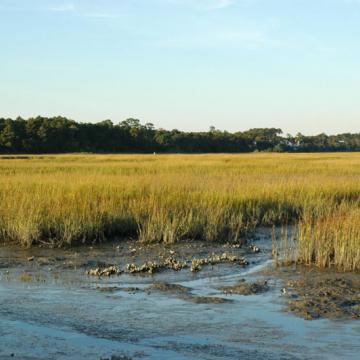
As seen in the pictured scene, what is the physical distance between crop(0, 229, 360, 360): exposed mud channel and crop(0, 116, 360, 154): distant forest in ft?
209

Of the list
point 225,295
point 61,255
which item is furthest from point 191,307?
point 61,255

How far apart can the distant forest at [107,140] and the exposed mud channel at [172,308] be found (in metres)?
63.6

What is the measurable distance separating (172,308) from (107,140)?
82.0 meters

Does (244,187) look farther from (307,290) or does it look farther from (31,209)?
(307,290)

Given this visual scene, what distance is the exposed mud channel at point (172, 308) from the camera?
616cm

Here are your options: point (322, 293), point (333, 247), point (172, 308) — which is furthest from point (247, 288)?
point (333, 247)

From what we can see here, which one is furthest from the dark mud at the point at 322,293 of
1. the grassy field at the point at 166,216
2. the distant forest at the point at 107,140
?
the distant forest at the point at 107,140

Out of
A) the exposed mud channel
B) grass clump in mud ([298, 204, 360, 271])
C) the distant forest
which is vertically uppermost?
the distant forest

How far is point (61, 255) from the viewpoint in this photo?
12047mm

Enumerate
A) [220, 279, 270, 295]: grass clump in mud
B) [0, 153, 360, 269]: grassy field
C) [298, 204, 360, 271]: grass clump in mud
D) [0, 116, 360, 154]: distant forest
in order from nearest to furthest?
[220, 279, 270, 295]: grass clump in mud, [298, 204, 360, 271]: grass clump in mud, [0, 153, 360, 269]: grassy field, [0, 116, 360, 154]: distant forest

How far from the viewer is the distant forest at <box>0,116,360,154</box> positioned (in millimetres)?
74494

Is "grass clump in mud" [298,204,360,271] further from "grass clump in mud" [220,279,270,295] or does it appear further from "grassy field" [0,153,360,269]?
"grass clump in mud" [220,279,270,295]

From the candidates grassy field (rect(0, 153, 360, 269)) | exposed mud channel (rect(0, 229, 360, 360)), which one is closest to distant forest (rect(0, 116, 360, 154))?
grassy field (rect(0, 153, 360, 269))

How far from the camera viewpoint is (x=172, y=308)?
7785mm
